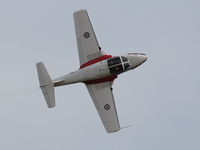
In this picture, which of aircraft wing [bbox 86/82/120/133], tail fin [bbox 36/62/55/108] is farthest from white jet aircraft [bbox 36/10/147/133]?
tail fin [bbox 36/62/55/108]

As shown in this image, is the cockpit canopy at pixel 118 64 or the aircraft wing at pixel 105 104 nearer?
the cockpit canopy at pixel 118 64

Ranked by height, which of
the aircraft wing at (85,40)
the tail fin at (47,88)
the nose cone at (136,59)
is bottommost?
the tail fin at (47,88)

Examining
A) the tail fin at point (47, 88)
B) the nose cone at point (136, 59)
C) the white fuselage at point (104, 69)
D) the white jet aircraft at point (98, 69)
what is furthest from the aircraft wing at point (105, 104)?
the tail fin at point (47, 88)

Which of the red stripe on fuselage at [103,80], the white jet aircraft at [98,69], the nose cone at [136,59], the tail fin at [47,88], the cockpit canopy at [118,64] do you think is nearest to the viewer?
the tail fin at [47,88]

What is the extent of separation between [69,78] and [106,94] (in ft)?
12.7

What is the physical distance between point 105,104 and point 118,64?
4.09 m

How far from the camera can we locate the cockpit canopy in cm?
4700

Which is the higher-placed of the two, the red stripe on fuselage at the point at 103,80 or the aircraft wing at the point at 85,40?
the aircraft wing at the point at 85,40

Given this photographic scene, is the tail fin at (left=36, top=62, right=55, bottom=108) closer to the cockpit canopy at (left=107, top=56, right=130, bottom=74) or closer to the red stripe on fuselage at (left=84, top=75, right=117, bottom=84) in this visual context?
the red stripe on fuselage at (left=84, top=75, right=117, bottom=84)

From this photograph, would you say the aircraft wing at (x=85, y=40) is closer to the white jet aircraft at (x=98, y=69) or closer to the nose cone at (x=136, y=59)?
the white jet aircraft at (x=98, y=69)

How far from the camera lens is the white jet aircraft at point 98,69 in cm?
4719

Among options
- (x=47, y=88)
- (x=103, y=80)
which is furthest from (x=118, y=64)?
(x=47, y=88)

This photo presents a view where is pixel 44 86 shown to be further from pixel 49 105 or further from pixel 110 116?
pixel 110 116

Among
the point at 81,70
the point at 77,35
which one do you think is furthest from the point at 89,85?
the point at 77,35
